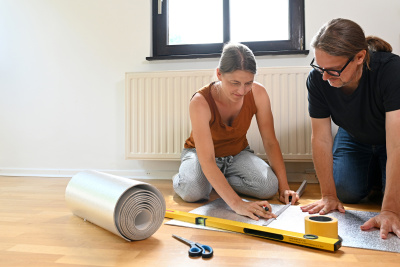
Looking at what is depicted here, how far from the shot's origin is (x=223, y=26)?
247 centimetres

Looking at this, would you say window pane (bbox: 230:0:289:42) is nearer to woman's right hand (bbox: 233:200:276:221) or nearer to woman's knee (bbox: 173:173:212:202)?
woman's knee (bbox: 173:173:212:202)

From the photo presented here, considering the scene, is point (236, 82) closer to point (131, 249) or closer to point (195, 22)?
point (131, 249)

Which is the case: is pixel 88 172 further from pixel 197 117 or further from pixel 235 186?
pixel 235 186

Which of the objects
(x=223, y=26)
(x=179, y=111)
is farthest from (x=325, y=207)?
(x=223, y=26)

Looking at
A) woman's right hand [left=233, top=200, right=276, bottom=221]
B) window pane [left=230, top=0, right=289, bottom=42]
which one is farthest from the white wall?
woman's right hand [left=233, top=200, right=276, bottom=221]

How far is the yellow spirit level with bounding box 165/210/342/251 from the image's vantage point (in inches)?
→ 40.2

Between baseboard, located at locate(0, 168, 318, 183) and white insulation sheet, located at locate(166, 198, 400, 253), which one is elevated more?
white insulation sheet, located at locate(166, 198, 400, 253)

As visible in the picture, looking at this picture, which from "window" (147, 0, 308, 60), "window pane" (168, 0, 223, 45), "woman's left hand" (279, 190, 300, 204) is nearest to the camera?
"woman's left hand" (279, 190, 300, 204)

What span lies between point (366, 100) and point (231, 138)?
0.66 metres

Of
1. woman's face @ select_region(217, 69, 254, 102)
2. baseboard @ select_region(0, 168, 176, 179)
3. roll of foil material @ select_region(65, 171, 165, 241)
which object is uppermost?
woman's face @ select_region(217, 69, 254, 102)

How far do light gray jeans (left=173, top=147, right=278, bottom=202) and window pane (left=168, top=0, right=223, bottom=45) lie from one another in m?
1.00

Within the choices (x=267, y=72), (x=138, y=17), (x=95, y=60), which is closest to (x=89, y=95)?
(x=95, y=60)

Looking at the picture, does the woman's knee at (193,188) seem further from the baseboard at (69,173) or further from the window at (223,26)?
the window at (223,26)

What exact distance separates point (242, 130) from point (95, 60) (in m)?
1.40
